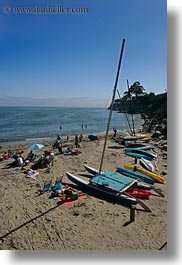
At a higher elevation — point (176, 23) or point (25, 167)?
point (176, 23)

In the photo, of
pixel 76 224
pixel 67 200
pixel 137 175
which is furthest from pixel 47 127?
pixel 76 224

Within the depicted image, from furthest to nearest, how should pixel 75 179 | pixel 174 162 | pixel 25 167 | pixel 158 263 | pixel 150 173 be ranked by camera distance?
pixel 25 167, pixel 150 173, pixel 75 179, pixel 174 162, pixel 158 263

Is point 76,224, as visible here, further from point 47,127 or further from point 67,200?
point 47,127

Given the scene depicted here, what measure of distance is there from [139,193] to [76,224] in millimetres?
2072

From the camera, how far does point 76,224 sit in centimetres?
488

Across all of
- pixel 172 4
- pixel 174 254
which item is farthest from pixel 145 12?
pixel 174 254

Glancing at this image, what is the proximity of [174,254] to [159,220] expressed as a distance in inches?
33.5

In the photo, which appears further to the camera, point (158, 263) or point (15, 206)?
Answer: point (15, 206)

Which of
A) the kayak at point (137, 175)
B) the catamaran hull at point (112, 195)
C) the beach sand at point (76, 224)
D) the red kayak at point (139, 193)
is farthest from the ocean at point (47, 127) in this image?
the red kayak at point (139, 193)

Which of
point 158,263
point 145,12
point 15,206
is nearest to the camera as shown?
point 158,263

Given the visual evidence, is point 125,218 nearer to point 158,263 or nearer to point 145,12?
point 158,263

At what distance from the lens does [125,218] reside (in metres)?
5.04

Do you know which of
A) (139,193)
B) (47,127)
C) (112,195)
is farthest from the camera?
(47,127)

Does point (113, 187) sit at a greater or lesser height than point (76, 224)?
greater
